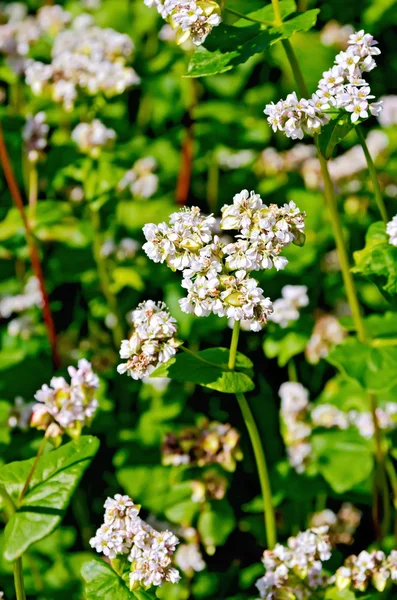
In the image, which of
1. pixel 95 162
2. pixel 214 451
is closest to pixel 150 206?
pixel 95 162

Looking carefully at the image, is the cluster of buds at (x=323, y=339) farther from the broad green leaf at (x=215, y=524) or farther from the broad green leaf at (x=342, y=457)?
the broad green leaf at (x=215, y=524)

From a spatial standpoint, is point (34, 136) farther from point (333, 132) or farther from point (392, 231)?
point (392, 231)

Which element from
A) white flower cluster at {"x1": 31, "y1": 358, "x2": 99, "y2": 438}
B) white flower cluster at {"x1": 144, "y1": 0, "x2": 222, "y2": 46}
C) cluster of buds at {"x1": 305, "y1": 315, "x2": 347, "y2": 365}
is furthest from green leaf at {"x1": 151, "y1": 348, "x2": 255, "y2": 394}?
cluster of buds at {"x1": 305, "y1": 315, "x2": 347, "y2": 365}

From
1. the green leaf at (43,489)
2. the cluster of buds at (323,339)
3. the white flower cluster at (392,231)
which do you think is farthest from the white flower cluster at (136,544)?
the cluster of buds at (323,339)

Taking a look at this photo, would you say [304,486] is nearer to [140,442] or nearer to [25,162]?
[140,442]

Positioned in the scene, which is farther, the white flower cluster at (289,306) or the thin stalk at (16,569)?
the white flower cluster at (289,306)

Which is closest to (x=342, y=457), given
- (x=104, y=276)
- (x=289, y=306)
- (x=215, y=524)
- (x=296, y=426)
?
(x=296, y=426)
